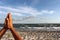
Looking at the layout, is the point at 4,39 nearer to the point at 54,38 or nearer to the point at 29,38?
the point at 29,38

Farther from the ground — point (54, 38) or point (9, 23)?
point (9, 23)

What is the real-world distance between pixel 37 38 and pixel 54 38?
1411 mm

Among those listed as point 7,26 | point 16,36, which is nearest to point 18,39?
point 16,36

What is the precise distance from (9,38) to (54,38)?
3.67m

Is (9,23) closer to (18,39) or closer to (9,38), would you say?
(18,39)

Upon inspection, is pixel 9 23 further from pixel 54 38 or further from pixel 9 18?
pixel 54 38

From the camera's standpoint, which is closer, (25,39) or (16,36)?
(16,36)

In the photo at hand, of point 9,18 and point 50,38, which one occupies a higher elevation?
point 9,18

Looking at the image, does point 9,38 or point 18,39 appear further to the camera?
point 9,38

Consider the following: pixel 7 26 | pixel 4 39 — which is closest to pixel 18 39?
pixel 7 26

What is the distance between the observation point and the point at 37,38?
17.9m

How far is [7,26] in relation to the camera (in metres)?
8.82

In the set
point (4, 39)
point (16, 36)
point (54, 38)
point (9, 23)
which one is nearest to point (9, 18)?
point (9, 23)

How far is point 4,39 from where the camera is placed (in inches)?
681
